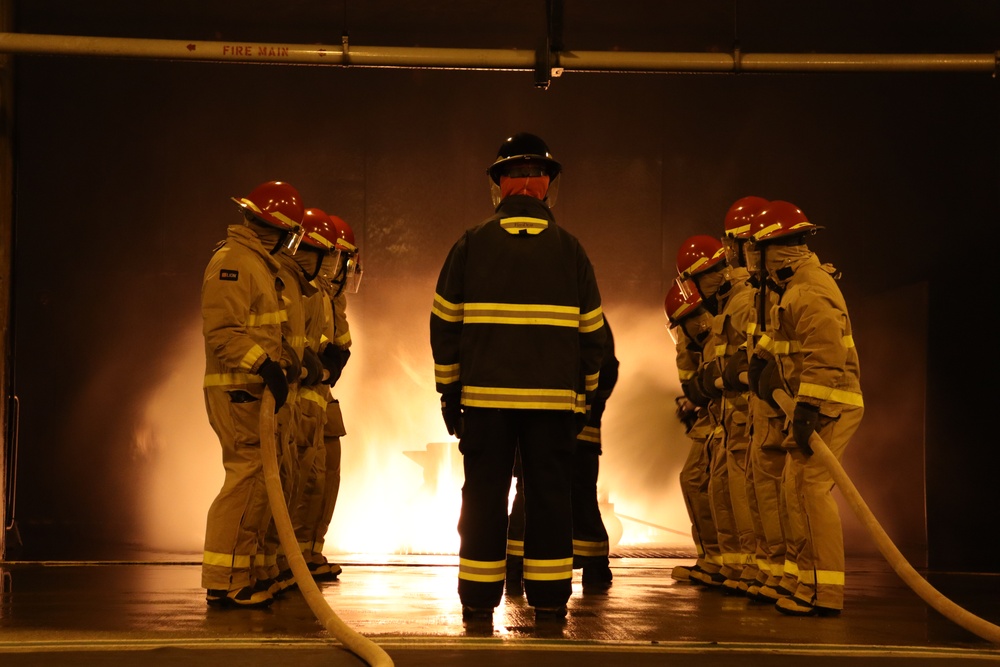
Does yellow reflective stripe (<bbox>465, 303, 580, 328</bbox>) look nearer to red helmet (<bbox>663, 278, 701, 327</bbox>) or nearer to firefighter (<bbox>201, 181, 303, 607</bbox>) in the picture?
firefighter (<bbox>201, 181, 303, 607</bbox>)

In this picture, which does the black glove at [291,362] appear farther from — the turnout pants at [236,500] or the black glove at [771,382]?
the black glove at [771,382]

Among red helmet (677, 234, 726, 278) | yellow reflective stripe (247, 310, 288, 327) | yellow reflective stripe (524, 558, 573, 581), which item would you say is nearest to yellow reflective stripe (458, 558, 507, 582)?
yellow reflective stripe (524, 558, 573, 581)

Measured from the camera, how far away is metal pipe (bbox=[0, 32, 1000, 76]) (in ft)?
21.9

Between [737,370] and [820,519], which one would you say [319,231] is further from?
[820,519]

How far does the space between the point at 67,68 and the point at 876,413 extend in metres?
6.99

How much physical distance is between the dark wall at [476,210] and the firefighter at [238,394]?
3100 millimetres

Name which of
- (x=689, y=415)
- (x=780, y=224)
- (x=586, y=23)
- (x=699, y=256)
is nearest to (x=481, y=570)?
(x=780, y=224)

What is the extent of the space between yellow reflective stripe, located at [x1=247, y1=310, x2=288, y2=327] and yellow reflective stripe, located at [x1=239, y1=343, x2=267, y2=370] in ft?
0.67

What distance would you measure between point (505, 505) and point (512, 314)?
800 mm

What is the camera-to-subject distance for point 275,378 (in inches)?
180

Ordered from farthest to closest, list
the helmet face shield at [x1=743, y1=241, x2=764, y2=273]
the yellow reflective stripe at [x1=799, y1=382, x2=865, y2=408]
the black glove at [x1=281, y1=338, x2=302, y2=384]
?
the helmet face shield at [x1=743, y1=241, x2=764, y2=273] → the black glove at [x1=281, y1=338, x2=302, y2=384] → the yellow reflective stripe at [x1=799, y1=382, x2=865, y2=408]

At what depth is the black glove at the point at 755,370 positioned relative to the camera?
201 inches

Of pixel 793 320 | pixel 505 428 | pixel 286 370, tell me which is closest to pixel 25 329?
pixel 286 370

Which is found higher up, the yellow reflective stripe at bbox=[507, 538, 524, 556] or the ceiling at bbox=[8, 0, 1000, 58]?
the ceiling at bbox=[8, 0, 1000, 58]
